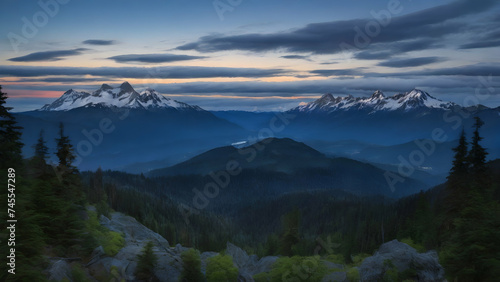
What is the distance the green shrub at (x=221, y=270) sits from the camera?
35812 millimetres

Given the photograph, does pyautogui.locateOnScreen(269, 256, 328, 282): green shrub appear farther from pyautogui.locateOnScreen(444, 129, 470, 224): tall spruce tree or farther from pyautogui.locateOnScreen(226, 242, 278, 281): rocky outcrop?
pyautogui.locateOnScreen(444, 129, 470, 224): tall spruce tree

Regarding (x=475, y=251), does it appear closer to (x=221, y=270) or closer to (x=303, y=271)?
(x=303, y=271)

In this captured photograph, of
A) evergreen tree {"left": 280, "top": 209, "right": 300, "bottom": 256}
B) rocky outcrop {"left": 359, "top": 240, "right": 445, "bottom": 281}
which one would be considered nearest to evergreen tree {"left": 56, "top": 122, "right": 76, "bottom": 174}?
rocky outcrop {"left": 359, "top": 240, "right": 445, "bottom": 281}

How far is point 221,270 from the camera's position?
36469mm

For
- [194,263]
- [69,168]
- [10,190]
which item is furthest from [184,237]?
[10,190]

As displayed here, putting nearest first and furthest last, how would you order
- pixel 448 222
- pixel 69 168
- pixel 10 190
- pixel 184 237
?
pixel 10 190 < pixel 69 168 < pixel 448 222 < pixel 184 237

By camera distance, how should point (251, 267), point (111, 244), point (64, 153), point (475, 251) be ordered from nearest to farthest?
point (475, 251)
point (111, 244)
point (64, 153)
point (251, 267)

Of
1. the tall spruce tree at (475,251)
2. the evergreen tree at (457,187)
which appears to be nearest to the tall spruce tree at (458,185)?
the evergreen tree at (457,187)

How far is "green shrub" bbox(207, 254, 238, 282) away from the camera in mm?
35812

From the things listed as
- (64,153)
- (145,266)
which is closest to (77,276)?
(145,266)

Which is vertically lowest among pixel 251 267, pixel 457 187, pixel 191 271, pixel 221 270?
pixel 251 267

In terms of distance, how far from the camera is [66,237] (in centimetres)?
3425

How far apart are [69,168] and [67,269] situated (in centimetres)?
1724

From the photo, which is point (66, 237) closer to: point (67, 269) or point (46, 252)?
point (46, 252)
